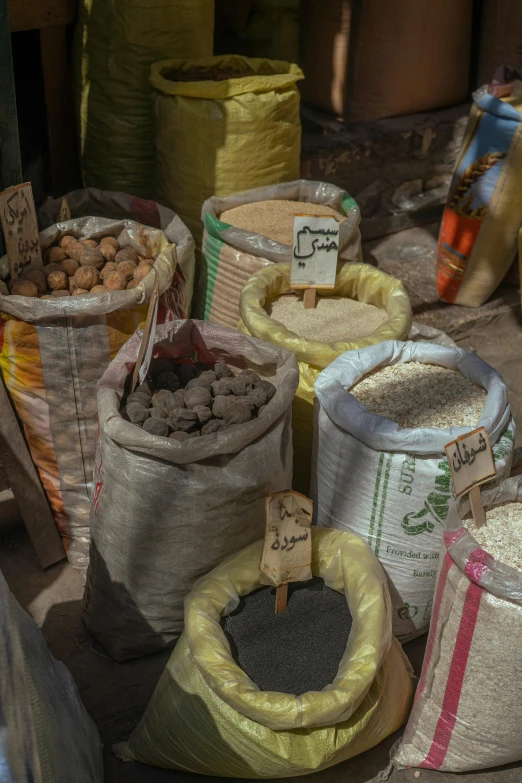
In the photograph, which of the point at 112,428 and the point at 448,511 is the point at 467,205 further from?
the point at 112,428

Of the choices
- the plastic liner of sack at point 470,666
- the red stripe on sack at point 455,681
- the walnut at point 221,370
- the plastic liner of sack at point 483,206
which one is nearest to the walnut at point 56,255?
the walnut at point 221,370

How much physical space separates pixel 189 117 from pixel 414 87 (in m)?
1.27

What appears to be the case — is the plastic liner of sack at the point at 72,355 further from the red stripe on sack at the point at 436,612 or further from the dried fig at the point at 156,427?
the red stripe on sack at the point at 436,612

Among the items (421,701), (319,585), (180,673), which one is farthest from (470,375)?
(180,673)

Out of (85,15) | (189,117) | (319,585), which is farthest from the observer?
(85,15)

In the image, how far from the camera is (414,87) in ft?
11.2

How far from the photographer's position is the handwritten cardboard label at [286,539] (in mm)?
1503

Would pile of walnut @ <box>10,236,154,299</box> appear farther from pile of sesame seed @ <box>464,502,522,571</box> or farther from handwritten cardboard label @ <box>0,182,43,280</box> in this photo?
pile of sesame seed @ <box>464,502,522,571</box>

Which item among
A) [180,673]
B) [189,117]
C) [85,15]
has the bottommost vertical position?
[180,673]

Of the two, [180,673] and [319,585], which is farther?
[319,585]

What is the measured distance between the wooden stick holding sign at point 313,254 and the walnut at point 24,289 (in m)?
0.64

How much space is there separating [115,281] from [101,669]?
0.89 m

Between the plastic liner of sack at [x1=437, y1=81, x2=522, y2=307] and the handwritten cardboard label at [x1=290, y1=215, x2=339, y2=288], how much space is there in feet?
3.32

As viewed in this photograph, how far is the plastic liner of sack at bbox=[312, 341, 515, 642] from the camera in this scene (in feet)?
5.41
